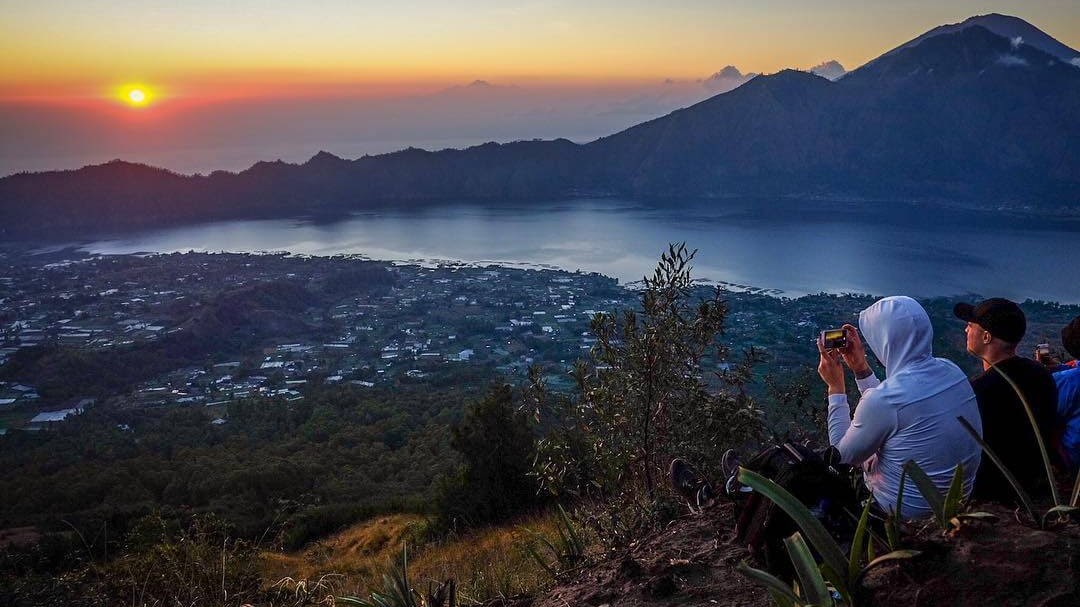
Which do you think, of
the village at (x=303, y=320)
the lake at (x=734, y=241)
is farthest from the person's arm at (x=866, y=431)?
the lake at (x=734, y=241)

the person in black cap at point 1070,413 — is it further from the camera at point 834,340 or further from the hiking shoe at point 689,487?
the hiking shoe at point 689,487

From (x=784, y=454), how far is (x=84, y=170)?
217ft

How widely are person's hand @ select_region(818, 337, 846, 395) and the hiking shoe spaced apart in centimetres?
62

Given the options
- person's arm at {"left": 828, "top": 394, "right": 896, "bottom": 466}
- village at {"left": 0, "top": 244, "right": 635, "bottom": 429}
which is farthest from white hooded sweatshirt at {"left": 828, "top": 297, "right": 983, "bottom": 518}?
village at {"left": 0, "top": 244, "right": 635, "bottom": 429}

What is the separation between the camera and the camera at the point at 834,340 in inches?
84.1

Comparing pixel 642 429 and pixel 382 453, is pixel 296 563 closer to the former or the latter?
pixel 642 429

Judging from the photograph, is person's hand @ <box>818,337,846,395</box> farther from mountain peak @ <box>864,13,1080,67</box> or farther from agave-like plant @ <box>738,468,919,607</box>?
mountain peak @ <box>864,13,1080,67</box>

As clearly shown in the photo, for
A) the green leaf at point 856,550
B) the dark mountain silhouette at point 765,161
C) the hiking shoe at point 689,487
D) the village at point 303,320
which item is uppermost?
the dark mountain silhouette at point 765,161

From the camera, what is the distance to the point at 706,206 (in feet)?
195

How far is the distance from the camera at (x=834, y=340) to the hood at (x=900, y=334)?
8.7 inches

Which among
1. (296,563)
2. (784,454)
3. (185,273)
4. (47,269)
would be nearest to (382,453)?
(296,563)

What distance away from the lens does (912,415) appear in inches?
70.2

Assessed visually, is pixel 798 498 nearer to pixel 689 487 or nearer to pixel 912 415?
pixel 912 415

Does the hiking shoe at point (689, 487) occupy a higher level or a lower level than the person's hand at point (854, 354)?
lower
